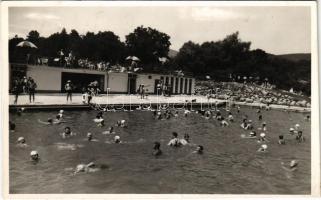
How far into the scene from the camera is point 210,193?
510 cm

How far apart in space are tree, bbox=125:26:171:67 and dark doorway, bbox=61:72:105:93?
0.65 m

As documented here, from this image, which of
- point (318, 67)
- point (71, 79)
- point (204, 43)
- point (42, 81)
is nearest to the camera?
point (318, 67)

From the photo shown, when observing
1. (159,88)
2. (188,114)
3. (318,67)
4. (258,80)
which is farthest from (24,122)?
(318,67)

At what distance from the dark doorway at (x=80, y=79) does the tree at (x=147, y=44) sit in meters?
0.65

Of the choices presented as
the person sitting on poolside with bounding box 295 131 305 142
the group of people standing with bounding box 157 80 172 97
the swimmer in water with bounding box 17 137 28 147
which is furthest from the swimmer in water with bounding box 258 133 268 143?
the swimmer in water with bounding box 17 137 28 147

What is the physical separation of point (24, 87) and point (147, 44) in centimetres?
159

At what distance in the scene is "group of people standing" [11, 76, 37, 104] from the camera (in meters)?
5.37

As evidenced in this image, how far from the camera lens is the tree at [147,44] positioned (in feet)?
17.9

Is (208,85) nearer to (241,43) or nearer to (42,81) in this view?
(241,43)

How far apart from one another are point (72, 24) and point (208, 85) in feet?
6.86

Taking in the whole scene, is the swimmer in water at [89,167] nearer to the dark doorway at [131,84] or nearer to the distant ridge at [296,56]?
the dark doorway at [131,84]

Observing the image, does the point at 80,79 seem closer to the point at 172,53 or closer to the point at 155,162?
the point at 172,53

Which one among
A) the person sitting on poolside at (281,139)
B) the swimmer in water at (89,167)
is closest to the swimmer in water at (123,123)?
the swimmer in water at (89,167)

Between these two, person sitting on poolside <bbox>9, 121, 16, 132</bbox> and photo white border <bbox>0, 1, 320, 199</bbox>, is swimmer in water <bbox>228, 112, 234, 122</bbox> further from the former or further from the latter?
person sitting on poolside <bbox>9, 121, 16, 132</bbox>
